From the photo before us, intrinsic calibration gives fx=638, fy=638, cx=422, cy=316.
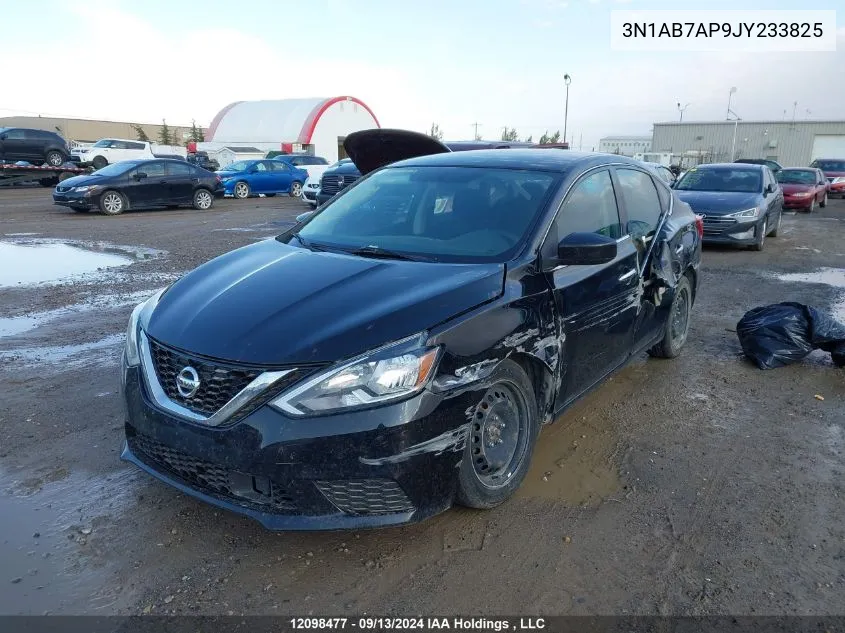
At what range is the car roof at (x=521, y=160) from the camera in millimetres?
3972

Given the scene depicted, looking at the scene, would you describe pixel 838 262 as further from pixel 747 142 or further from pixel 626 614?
pixel 747 142

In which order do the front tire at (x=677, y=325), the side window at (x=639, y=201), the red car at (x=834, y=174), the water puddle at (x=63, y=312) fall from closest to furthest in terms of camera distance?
the side window at (x=639, y=201) < the front tire at (x=677, y=325) < the water puddle at (x=63, y=312) < the red car at (x=834, y=174)

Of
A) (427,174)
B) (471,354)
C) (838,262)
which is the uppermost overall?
(427,174)

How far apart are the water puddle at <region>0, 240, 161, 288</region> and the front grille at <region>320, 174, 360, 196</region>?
552 cm

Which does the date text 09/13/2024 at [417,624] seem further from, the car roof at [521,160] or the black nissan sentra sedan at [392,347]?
the car roof at [521,160]

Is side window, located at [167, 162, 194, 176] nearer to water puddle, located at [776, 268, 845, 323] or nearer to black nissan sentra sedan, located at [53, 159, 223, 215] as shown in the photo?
black nissan sentra sedan, located at [53, 159, 223, 215]

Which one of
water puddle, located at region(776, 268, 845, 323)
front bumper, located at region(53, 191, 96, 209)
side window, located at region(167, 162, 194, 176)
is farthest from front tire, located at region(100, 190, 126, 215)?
water puddle, located at region(776, 268, 845, 323)

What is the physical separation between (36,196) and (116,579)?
75.6ft

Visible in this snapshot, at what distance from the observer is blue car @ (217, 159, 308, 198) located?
2314 centimetres

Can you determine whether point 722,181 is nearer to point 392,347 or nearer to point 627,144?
point 392,347

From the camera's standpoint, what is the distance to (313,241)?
3.91 meters

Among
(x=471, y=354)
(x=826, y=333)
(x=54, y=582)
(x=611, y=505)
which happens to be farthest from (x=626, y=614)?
(x=826, y=333)

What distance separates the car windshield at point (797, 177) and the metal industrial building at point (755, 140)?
31240 millimetres

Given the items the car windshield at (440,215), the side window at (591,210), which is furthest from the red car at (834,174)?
the car windshield at (440,215)
